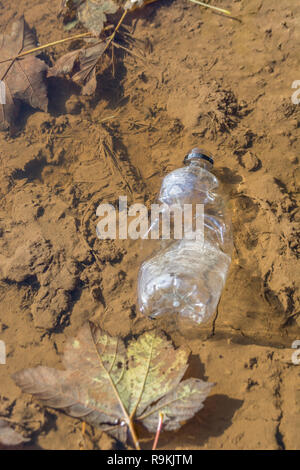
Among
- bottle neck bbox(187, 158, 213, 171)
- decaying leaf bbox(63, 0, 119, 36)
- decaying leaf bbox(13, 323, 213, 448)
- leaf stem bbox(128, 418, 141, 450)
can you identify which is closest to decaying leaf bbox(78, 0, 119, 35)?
decaying leaf bbox(63, 0, 119, 36)

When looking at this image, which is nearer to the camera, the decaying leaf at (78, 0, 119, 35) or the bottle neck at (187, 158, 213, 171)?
the bottle neck at (187, 158, 213, 171)

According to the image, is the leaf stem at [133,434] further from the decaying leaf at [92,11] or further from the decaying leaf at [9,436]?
the decaying leaf at [92,11]

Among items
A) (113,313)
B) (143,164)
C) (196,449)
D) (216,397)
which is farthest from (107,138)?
(196,449)

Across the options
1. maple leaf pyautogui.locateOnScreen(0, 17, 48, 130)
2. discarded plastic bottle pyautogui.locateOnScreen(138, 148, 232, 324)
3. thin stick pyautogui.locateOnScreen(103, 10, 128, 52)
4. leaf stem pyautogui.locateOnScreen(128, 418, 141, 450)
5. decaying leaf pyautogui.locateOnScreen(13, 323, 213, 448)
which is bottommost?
leaf stem pyautogui.locateOnScreen(128, 418, 141, 450)

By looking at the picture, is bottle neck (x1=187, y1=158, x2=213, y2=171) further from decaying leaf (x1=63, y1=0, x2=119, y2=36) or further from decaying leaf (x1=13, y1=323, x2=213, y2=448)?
decaying leaf (x1=63, y1=0, x2=119, y2=36)

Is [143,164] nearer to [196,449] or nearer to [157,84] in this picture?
[157,84]

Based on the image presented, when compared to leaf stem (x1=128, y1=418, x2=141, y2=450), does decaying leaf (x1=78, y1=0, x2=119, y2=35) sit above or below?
above

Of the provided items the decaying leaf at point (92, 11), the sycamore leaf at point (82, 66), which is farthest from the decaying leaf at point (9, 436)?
the decaying leaf at point (92, 11)
